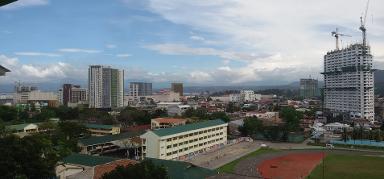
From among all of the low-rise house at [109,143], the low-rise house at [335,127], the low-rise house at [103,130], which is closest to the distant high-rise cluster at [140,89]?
the low-rise house at [103,130]

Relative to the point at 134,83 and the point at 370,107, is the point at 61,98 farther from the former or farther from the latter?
the point at 370,107

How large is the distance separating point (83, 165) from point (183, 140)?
28.8 feet

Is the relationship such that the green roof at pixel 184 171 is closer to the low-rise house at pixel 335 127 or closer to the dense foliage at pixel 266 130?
the dense foliage at pixel 266 130

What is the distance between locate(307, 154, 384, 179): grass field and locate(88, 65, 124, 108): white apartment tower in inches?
1914

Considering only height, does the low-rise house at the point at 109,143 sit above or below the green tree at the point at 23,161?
below

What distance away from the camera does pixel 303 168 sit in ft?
65.2

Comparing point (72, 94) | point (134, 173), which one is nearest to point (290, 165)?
point (134, 173)

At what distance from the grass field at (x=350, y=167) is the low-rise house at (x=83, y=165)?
904 cm

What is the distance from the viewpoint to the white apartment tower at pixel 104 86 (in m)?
65.4

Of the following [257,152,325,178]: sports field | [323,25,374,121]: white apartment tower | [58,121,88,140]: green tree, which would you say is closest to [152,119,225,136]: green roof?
[257,152,325,178]: sports field

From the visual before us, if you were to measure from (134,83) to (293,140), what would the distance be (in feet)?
274

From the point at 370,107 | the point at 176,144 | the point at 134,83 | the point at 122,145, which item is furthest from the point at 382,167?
the point at 134,83

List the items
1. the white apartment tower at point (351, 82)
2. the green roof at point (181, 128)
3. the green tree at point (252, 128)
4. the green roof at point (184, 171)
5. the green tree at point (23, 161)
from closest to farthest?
the green tree at point (23, 161), the green roof at point (184, 171), the green roof at point (181, 128), the green tree at point (252, 128), the white apartment tower at point (351, 82)

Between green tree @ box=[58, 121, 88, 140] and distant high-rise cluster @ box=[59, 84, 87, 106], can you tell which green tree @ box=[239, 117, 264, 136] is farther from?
distant high-rise cluster @ box=[59, 84, 87, 106]
